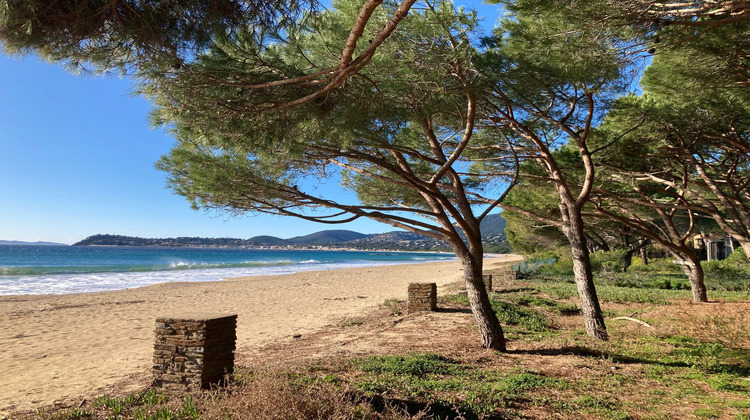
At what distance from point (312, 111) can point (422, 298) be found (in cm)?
621

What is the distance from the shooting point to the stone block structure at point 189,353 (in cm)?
373

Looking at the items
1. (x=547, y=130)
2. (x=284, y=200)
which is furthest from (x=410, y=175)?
(x=547, y=130)

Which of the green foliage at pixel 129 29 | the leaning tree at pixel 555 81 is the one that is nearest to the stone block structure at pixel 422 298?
the leaning tree at pixel 555 81

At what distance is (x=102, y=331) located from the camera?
31.2 feet

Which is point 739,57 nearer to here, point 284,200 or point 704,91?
point 704,91

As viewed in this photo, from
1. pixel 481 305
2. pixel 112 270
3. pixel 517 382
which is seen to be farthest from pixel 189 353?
pixel 112 270

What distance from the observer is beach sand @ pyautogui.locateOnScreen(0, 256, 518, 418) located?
5.25 m

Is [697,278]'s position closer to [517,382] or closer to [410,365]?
[517,382]

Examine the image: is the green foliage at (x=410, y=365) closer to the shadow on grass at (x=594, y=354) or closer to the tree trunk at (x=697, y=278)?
the shadow on grass at (x=594, y=354)

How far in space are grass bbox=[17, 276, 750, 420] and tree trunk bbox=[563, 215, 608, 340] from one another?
0.81ft

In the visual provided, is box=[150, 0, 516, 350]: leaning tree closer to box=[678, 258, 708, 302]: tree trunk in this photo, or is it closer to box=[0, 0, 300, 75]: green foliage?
box=[0, 0, 300, 75]: green foliage

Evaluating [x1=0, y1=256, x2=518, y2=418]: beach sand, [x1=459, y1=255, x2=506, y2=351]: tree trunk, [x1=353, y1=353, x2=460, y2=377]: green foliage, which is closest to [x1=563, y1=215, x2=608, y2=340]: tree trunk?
[x1=459, y1=255, x2=506, y2=351]: tree trunk

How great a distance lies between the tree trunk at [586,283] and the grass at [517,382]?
246mm

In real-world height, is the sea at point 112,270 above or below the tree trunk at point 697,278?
below
